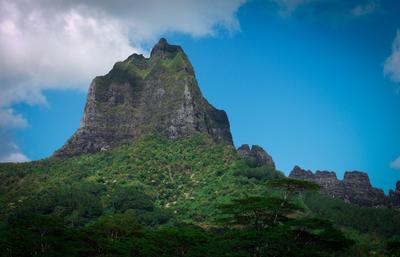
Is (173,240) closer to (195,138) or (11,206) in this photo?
(11,206)

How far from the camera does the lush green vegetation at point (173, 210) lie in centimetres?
4800

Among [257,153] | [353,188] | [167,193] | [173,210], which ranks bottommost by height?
[173,210]

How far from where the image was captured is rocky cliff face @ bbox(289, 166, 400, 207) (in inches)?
6550

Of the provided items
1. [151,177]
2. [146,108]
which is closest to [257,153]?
[146,108]

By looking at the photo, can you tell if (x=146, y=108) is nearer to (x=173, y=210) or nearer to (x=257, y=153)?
(x=257, y=153)

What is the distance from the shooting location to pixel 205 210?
113562 millimetres

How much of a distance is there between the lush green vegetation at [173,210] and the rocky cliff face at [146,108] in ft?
23.2

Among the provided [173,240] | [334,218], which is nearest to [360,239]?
[334,218]

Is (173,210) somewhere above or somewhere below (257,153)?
below

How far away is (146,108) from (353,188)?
7285cm

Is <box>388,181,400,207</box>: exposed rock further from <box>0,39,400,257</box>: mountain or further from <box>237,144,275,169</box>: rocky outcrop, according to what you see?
<box>237,144,275,169</box>: rocky outcrop

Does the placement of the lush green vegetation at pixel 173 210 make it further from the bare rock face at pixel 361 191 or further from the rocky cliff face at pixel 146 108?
the bare rock face at pixel 361 191

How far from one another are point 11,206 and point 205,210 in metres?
42.4

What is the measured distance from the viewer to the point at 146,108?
180m
